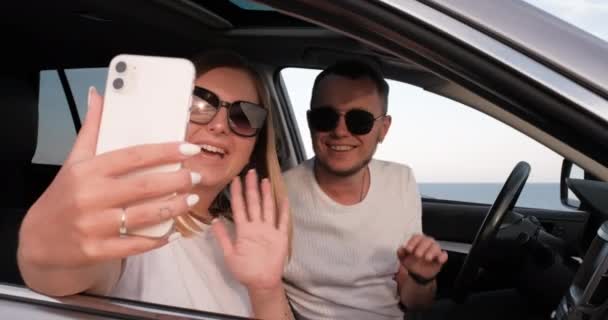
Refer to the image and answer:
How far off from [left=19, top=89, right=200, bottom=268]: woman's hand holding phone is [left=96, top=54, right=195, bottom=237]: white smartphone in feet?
0.15

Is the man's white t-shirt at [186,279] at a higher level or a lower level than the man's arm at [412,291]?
higher

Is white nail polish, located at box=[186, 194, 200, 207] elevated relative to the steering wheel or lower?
elevated

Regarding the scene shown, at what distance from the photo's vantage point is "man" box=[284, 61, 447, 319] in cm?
161

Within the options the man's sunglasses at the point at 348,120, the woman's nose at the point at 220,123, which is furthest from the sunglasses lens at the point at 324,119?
the woman's nose at the point at 220,123

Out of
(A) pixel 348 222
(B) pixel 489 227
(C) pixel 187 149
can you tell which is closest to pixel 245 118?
(A) pixel 348 222

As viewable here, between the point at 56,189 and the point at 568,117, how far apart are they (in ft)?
2.44

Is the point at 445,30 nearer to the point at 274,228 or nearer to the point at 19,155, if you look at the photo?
the point at 274,228

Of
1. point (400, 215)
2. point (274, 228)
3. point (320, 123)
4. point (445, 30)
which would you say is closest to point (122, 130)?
point (274, 228)

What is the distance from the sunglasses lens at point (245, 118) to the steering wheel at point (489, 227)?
84 centimetres

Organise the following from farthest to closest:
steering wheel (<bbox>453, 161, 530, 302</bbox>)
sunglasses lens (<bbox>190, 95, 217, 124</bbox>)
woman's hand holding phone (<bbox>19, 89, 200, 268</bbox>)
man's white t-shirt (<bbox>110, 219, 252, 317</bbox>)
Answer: steering wheel (<bbox>453, 161, 530, 302</bbox>)
sunglasses lens (<bbox>190, 95, 217, 124</bbox>)
man's white t-shirt (<bbox>110, 219, 252, 317</bbox>)
woman's hand holding phone (<bbox>19, 89, 200, 268</bbox>)

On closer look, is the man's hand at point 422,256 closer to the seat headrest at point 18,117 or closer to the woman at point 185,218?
the woman at point 185,218

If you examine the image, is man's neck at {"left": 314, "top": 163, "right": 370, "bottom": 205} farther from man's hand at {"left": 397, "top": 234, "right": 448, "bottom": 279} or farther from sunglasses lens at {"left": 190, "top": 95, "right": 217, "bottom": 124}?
sunglasses lens at {"left": 190, "top": 95, "right": 217, "bottom": 124}

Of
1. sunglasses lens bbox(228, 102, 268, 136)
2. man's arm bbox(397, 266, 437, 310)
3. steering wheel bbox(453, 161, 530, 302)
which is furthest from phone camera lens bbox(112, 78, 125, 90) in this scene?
steering wheel bbox(453, 161, 530, 302)

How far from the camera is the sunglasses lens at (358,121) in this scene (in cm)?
162
